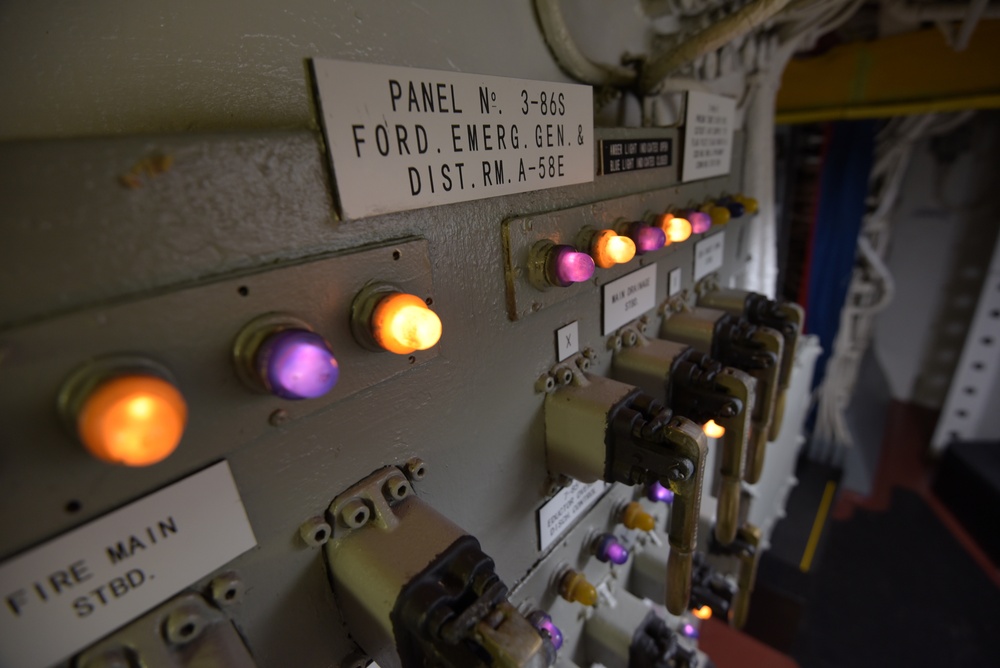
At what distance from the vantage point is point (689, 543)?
646 millimetres

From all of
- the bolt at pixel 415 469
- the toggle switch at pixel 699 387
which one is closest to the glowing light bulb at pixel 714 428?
the toggle switch at pixel 699 387

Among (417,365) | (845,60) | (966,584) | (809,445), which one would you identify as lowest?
(966,584)

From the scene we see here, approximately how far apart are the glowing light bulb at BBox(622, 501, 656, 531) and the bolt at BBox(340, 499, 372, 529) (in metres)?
0.63

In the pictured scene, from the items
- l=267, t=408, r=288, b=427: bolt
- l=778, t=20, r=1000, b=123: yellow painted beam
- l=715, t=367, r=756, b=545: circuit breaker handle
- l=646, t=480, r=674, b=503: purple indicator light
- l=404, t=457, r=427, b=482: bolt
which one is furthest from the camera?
l=778, t=20, r=1000, b=123: yellow painted beam

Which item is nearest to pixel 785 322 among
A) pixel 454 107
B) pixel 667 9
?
pixel 667 9

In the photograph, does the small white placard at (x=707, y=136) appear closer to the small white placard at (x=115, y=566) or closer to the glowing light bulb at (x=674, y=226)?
the glowing light bulb at (x=674, y=226)

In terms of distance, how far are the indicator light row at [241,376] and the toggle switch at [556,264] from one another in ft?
0.68

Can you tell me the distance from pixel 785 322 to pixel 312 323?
1.00 m

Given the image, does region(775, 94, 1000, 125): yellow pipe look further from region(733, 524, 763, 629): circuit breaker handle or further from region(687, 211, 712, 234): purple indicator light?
region(733, 524, 763, 629): circuit breaker handle

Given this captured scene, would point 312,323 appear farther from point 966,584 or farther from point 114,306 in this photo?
point 966,584

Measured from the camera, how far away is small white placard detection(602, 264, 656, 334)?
75cm

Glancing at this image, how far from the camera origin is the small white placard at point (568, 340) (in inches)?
26.5

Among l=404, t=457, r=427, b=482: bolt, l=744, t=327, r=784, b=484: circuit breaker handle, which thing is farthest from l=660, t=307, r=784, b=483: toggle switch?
l=404, t=457, r=427, b=482: bolt

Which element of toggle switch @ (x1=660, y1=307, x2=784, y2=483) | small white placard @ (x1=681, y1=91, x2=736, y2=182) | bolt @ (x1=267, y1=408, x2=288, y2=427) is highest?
small white placard @ (x1=681, y1=91, x2=736, y2=182)
